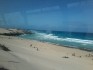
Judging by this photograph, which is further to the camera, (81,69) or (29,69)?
(81,69)

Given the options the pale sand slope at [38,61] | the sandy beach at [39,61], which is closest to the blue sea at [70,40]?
the sandy beach at [39,61]

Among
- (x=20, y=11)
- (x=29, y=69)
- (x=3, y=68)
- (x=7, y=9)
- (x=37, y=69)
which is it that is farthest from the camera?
(x=20, y=11)

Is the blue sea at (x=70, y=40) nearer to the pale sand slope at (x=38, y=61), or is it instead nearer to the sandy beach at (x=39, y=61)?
the sandy beach at (x=39, y=61)

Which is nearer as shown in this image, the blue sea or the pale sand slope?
the pale sand slope

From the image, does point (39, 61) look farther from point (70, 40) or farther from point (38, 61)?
point (70, 40)

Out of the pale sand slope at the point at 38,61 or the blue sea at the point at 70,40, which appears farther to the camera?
the blue sea at the point at 70,40

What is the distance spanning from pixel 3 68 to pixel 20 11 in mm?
2605

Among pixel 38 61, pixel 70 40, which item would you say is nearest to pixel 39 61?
pixel 38 61

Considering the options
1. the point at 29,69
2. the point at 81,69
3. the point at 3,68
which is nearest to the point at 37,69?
the point at 29,69

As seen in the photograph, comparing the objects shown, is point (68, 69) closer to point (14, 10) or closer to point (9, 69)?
point (9, 69)

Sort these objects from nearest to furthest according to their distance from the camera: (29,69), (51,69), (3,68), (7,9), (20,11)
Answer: (3,68) → (29,69) → (51,69) → (7,9) → (20,11)

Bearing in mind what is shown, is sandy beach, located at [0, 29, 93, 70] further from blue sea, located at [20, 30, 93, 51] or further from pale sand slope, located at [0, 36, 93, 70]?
blue sea, located at [20, 30, 93, 51]

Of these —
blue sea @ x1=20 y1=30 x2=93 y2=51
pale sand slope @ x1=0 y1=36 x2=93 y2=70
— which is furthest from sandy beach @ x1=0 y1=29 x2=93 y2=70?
blue sea @ x1=20 y1=30 x2=93 y2=51

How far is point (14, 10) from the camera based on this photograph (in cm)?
541
